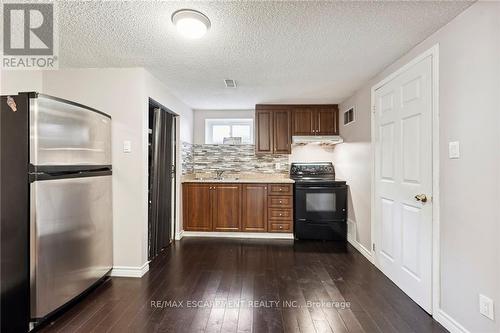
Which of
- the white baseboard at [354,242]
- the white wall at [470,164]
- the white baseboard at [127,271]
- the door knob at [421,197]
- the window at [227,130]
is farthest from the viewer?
the window at [227,130]

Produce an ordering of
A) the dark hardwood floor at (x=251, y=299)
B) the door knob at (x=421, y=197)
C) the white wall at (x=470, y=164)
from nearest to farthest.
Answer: the white wall at (x=470, y=164)
the dark hardwood floor at (x=251, y=299)
the door knob at (x=421, y=197)

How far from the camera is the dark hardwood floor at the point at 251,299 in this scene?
180 centimetres

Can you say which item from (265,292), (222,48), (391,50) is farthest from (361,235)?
(222,48)

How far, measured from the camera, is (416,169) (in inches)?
82.7

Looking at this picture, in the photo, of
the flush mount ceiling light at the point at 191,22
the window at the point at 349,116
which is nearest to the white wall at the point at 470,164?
the window at the point at 349,116

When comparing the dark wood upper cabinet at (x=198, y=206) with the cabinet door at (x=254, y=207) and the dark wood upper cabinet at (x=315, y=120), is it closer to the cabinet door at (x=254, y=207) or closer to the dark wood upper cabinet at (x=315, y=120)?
the cabinet door at (x=254, y=207)

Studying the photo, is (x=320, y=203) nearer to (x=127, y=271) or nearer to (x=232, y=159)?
(x=232, y=159)

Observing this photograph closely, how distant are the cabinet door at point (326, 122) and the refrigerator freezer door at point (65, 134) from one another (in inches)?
129

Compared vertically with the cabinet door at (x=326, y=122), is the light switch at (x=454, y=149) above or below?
below

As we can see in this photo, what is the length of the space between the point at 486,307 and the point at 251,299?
63.3 inches

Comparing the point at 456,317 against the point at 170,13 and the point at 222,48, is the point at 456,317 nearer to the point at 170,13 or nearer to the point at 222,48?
the point at 222,48

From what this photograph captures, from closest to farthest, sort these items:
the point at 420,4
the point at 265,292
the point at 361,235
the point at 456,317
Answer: the point at 420,4 < the point at 456,317 < the point at 265,292 < the point at 361,235

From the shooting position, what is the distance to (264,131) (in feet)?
14.2

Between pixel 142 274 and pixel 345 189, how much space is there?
3029 millimetres
